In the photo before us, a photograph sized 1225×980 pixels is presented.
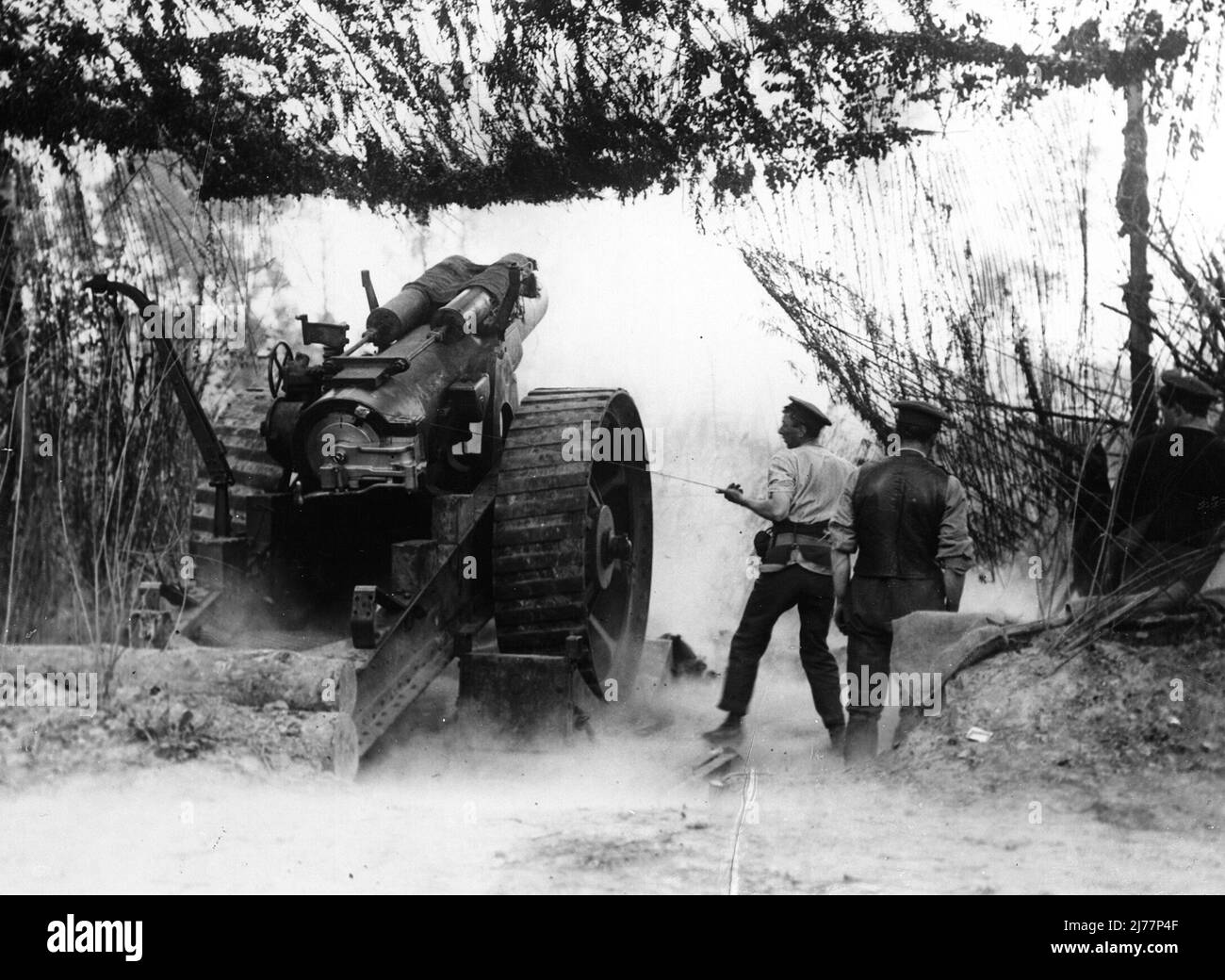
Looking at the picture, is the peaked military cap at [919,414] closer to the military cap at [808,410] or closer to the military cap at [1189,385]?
the military cap at [808,410]

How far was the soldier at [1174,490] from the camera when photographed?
5.26 m

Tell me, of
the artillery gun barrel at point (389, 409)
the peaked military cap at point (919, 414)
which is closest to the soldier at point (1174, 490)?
the peaked military cap at point (919, 414)

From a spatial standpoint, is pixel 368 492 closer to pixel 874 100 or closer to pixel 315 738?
pixel 315 738

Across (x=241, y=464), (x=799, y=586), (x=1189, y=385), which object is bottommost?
(x=799, y=586)

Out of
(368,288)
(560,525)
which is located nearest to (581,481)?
(560,525)

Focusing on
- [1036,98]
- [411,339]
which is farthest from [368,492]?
[1036,98]

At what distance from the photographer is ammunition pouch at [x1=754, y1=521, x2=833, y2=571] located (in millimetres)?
6020

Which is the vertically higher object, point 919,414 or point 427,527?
point 919,414

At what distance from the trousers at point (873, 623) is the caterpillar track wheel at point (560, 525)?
1.09m

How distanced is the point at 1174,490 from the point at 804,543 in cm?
153

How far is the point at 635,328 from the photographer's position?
308 inches

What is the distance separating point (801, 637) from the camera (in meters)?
6.01

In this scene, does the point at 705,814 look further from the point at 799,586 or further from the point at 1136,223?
the point at 1136,223

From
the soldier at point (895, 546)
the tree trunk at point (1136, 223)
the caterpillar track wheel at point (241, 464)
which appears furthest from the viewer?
the caterpillar track wheel at point (241, 464)
